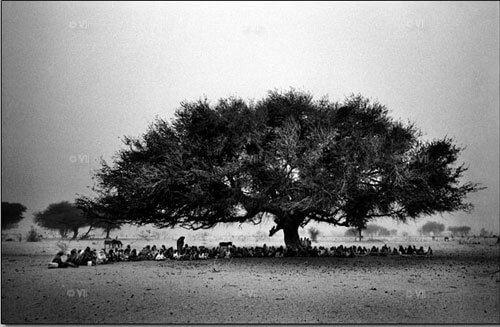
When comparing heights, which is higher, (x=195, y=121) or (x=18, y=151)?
(x=195, y=121)

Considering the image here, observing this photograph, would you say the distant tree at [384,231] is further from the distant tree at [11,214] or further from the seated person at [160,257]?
the distant tree at [11,214]

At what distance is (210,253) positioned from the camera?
10.8 m

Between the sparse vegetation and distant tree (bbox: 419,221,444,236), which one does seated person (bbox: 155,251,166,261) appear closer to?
the sparse vegetation

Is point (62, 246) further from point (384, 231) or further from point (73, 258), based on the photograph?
point (384, 231)

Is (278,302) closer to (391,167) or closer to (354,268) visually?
(354,268)

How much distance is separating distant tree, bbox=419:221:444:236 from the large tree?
0.39 metres

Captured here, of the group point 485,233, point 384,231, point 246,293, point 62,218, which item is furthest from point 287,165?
point 62,218

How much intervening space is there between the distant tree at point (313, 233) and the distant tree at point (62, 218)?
18.2ft

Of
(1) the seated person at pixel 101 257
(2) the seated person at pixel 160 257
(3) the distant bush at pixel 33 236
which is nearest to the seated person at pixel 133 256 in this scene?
(2) the seated person at pixel 160 257

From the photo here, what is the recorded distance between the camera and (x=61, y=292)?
8031 millimetres

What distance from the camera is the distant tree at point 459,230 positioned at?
9945 mm

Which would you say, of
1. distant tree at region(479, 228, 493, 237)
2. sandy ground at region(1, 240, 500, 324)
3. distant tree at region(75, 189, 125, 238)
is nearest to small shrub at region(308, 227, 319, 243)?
sandy ground at region(1, 240, 500, 324)

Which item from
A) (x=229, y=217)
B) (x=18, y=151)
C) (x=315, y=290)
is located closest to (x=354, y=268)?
(x=315, y=290)

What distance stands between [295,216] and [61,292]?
5683 millimetres
